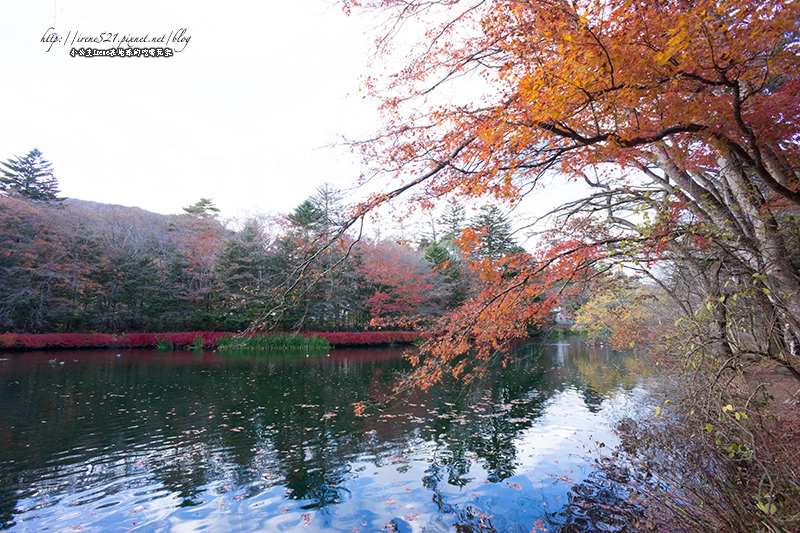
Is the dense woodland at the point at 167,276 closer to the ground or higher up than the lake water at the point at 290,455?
higher up

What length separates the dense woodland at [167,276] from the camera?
2048 cm

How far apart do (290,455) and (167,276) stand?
22.6 m

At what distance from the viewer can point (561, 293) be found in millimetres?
5605

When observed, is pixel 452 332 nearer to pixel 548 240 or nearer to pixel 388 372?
pixel 548 240

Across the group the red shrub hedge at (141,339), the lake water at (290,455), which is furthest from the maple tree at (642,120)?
the red shrub hedge at (141,339)

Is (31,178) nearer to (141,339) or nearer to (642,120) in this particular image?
(141,339)

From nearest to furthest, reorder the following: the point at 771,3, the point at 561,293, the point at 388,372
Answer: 1. the point at 771,3
2. the point at 561,293
3. the point at 388,372

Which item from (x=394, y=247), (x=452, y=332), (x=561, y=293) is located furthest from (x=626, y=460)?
(x=394, y=247)

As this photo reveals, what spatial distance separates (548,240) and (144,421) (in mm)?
9233

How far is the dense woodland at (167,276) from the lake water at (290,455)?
8.47 metres

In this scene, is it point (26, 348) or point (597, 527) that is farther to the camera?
point (26, 348)

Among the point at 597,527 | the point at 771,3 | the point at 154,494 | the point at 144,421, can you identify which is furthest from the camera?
the point at 144,421

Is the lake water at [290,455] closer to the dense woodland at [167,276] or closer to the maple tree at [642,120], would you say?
the maple tree at [642,120]

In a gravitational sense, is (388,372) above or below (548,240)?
below
